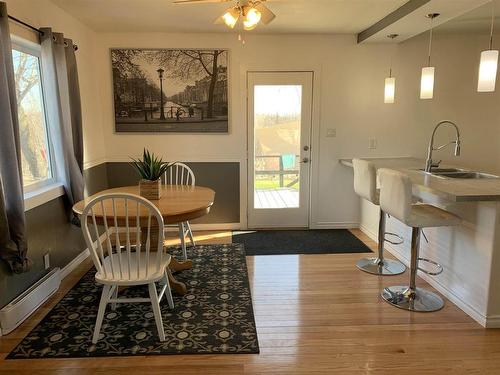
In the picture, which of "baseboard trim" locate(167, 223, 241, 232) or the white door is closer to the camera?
the white door

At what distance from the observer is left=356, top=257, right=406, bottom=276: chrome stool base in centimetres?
337

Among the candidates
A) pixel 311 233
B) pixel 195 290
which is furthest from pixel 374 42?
pixel 195 290

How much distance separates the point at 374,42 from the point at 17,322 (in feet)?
14.3

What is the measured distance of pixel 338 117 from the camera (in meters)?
4.54

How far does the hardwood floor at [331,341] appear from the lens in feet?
6.79

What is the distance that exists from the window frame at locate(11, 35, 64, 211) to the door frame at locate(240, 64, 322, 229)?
2069 millimetres

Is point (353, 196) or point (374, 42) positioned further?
point (353, 196)

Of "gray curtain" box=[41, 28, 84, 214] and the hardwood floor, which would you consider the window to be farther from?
the hardwood floor

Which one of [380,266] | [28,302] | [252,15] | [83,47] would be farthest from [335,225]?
[83,47]

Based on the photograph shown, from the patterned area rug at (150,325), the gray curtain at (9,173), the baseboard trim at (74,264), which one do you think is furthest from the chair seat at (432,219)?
the baseboard trim at (74,264)

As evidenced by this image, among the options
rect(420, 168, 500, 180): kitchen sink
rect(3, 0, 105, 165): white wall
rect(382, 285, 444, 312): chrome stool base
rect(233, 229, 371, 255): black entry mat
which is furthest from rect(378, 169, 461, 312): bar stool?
rect(3, 0, 105, 165): white wall

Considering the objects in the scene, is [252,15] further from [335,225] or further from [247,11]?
[335,225]

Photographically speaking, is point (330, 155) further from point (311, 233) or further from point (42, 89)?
point (42, 89)

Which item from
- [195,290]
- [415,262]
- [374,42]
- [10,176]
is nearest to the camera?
[10,176]
